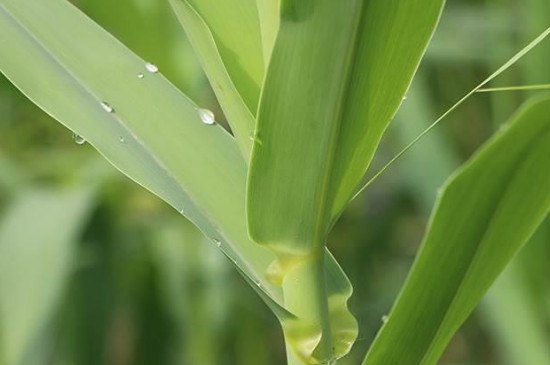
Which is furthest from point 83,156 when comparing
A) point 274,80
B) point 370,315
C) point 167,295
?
point 274,80

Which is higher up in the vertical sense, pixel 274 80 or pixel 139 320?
pixel 274 80

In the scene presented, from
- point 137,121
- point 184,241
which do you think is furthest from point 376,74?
point 184,241

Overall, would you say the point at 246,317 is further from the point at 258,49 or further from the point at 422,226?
the point at 258,49

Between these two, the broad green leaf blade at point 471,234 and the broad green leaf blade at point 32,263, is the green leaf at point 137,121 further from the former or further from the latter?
the broad green leaf blade at point 32,263

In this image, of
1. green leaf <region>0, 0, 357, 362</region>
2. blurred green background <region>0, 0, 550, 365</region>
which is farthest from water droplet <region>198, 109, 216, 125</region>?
blurred green background <region>0, 0, 550, 365</region>

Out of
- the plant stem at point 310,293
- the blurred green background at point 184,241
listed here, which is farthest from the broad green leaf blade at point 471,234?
the blurred green background at point 184,241

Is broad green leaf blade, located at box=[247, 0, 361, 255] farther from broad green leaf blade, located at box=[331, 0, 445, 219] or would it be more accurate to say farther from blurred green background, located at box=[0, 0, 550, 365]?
blurred green background, located at box=[0, 0, 550, 365]

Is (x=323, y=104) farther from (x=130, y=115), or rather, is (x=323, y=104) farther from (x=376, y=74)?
(x=130, y=115)
